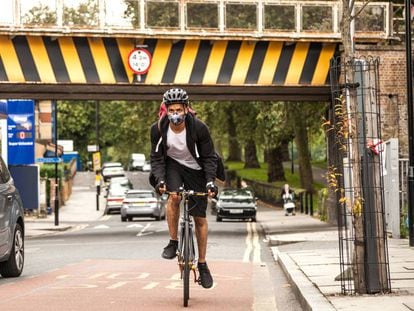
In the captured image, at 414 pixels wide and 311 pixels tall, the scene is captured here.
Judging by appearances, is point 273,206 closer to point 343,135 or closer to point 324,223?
point 324,223

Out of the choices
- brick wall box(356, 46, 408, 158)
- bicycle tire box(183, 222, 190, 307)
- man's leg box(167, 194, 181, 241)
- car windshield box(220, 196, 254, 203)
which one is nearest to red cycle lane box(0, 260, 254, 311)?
bicycle tire box(183, 222, 190, 307)

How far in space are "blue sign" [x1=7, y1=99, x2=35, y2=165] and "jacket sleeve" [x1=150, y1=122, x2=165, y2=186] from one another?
3271cm

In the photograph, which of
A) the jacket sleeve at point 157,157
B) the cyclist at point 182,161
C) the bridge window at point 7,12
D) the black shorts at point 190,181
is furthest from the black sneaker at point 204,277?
the bridge window at point 7,12

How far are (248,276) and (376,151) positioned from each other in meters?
4.93

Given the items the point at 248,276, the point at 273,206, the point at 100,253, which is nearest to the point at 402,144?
the point at 100,253

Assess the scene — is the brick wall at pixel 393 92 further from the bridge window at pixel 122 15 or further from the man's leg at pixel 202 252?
the man's leg at pixel 202 252

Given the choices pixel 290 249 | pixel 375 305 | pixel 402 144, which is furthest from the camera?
pixel 402 144

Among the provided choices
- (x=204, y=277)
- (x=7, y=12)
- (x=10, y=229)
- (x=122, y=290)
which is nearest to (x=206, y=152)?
(x=204, y=277)

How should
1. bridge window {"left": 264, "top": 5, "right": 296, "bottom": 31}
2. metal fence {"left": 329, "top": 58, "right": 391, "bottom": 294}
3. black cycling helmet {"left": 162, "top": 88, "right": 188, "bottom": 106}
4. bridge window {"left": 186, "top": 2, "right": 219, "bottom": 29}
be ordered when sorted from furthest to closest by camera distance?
bridge window {"left": 264, "top": 5, "right": 296, "bottom": 31}
bridge window {"left": 186, "top": 2, "right": 219, "bottom": 29}
black cycling helmet {"left": 162, "top": 88, "right": 188, "bottom": 106}
metal fence {"left": 329, "top": 58, "right": 391, "bottom": 294}

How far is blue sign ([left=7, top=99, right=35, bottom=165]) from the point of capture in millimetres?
42844

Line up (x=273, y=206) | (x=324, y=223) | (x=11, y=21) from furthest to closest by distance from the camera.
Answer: (x=273, y=206), (x=324, y=223), (x=11, y=21)

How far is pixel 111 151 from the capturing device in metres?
126

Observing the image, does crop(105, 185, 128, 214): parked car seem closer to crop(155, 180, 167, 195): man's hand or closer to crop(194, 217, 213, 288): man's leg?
crop(194, 217, 213, 288): man's leg

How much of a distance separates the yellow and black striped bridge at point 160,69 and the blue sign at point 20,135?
51.0 ft
